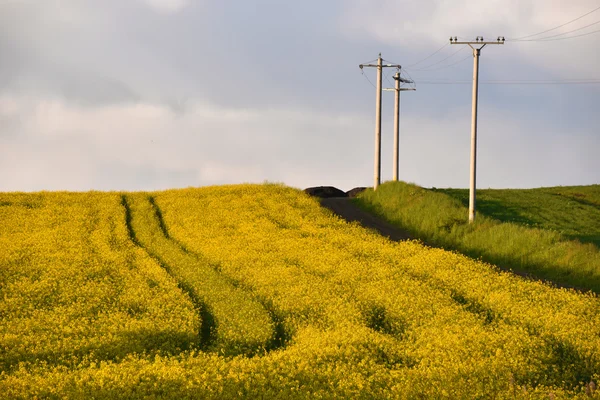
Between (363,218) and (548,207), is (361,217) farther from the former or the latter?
(548,207)

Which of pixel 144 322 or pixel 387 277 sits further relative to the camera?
pixel 387 277

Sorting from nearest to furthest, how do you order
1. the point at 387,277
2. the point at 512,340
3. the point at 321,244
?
the point at 512,340 → the point at 387,277 → the point at 321,244

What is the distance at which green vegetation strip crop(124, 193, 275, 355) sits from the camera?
766 inches

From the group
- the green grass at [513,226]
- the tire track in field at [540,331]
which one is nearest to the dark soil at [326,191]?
the green grass at [513,226]

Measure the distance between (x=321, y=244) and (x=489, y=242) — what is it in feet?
31.1

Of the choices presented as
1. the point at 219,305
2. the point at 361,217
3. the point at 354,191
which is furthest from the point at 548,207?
the point at 219,305

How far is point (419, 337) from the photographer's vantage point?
757 inches

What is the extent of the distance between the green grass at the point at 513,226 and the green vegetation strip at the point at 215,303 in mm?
14882

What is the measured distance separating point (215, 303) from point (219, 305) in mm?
380

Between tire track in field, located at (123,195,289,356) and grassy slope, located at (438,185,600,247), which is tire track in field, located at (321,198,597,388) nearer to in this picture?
tire track in field, located at (123,195,289,356)

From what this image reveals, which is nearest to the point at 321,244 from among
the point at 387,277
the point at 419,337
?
the point at 387,277

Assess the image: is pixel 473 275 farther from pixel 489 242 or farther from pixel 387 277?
pixel 489 242

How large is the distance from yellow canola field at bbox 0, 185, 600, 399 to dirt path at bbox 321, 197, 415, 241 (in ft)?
9.35

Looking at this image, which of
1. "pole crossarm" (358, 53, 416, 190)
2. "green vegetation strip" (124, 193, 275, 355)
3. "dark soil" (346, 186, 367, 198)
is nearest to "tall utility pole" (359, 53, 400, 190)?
"pole crossarm" (358, 53, 416, 190)
